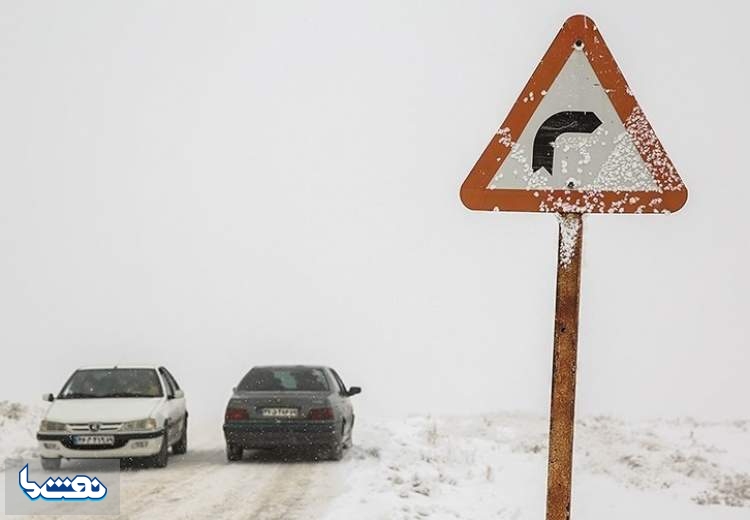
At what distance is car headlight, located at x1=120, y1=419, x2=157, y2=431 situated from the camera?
515 inches

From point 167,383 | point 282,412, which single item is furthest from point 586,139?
point 167,383

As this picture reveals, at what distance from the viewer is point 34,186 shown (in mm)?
164625

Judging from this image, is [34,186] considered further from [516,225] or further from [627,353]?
[627,353]

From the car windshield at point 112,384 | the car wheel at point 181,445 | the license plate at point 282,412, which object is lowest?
the car wheel at point 181,445

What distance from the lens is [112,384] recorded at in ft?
48.2

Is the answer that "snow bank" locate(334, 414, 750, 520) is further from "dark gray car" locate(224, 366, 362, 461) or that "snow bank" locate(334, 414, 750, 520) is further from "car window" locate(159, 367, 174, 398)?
"car window" locate(159, 367, 174, 398)

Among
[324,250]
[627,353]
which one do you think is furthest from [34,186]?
[627,353]

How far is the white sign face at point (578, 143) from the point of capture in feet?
11.5

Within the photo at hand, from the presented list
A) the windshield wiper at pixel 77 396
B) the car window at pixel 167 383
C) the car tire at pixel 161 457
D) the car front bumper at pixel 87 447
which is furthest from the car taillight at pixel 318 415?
the windshield wiper at pixel 77 396

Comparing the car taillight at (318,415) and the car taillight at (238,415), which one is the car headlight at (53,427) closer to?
the car taillight at (238,415)

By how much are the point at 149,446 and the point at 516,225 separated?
5188 inches
